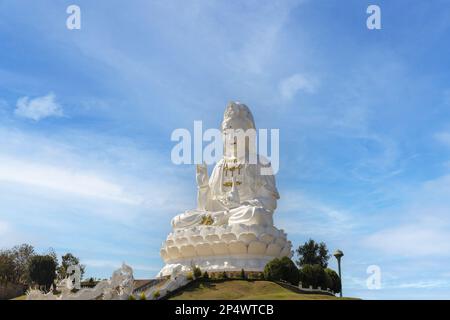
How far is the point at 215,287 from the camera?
25.3 meters

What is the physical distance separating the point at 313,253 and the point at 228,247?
54.4 ft

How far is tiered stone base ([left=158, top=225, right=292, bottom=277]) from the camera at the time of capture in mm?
30844

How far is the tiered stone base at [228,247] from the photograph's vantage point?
30844 millimetres

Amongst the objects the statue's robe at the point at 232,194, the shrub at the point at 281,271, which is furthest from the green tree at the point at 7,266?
the shrub at the point at 281,271

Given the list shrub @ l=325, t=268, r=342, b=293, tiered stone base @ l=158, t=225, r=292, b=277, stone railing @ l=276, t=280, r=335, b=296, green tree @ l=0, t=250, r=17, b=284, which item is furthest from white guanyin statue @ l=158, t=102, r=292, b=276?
green tree @ l=0, t=250, r=17, b=284

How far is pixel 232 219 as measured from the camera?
32312 millimetres

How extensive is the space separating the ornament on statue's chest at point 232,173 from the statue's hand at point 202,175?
4.35 feet

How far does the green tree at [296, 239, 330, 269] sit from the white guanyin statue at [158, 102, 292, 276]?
11.6m

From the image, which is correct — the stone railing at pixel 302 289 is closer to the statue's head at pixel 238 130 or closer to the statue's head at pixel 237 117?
the statue's head at pixel 238 130

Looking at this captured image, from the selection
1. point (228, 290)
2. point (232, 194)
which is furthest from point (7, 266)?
point (228, 290)

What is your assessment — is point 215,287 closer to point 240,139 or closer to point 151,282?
point 151,282
